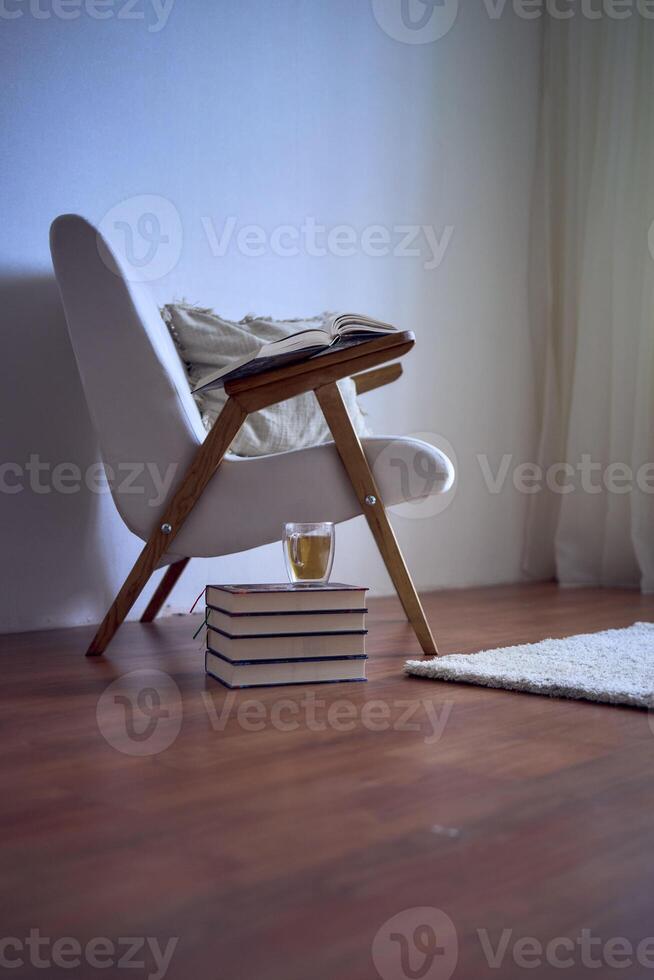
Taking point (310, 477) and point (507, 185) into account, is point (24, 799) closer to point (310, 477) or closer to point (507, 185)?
point (310, 477)

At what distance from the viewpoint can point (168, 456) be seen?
1.98m

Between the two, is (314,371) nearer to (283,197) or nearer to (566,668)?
(566,668)

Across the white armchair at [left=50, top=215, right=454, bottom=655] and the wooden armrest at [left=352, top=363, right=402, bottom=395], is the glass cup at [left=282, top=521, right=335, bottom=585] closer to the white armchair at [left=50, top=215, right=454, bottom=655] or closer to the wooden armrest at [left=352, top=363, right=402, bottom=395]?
the white armchair at [left=50, top=215, right=454, bottom=655]

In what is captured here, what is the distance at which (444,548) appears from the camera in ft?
12.0

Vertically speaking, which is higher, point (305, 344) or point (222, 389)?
point (305, 344)

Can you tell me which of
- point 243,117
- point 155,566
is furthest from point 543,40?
point 155,566

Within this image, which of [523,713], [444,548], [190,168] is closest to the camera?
[523,713]

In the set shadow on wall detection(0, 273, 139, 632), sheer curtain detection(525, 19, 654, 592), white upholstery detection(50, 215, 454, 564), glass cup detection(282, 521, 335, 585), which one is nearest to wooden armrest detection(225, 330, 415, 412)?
white upholstery detection(50, 215, 454, 564)

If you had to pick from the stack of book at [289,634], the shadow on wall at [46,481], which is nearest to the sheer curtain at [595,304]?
the shadow on wall at [46,481]

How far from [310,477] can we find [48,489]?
809mm

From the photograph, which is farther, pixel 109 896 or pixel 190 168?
pixel 190 168

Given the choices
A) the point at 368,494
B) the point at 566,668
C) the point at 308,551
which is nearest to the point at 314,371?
the point at 368,494

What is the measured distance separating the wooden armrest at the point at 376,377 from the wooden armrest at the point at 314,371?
33.6 inches

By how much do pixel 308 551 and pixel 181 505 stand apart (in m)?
0.32
